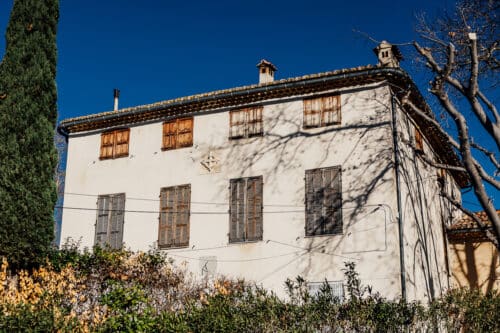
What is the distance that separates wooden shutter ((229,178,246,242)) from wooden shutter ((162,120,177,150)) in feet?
8.64

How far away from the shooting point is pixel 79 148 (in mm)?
21688

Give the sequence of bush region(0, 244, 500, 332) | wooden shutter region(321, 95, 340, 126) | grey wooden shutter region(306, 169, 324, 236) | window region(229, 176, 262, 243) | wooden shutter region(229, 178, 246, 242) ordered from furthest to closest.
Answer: wooden shutter region(229, 178, 246, 242) < window region(229, 176, 262, 243) < wooden shutter region(321, 95, 340, 126) < grey wooden shutter region(306, 169, 324, 236) < bush region(0, 244, 500, 332)

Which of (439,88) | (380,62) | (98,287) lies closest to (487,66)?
(439,88)

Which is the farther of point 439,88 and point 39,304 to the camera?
point 439,88

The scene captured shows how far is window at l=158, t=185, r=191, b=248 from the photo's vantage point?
1873 centimetres

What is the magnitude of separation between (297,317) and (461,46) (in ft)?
25.0

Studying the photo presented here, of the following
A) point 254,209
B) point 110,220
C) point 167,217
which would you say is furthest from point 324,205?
point 110,220

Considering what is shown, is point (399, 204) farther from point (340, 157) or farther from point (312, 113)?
point (312, 113)

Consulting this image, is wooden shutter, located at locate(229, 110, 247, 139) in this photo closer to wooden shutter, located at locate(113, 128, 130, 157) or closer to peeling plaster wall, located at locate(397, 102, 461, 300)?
wooden shutter, located at locate(113, 128, 130, 157)

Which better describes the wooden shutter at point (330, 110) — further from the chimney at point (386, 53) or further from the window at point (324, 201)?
the chimney at point (386, 53)

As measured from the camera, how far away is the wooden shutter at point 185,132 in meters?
19.6

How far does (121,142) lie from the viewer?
2083 cm

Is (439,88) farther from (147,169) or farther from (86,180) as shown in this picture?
(86,180)

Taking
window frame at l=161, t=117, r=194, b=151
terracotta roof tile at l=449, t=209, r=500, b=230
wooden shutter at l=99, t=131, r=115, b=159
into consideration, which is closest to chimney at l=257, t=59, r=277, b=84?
window frame at l=161, t=117, r=194, b=151
